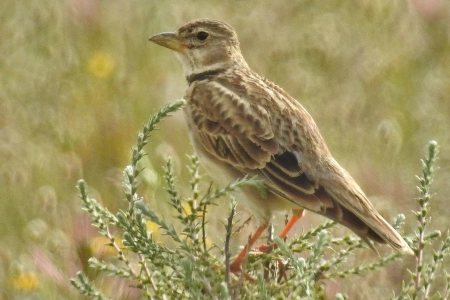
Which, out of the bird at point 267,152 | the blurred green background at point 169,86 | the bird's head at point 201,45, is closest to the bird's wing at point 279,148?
the bird at point 267,152

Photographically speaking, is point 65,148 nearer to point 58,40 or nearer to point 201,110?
point 58,40

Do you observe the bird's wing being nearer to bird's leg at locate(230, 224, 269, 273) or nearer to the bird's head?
bird's leg at locate(230, 224, 269, 273)

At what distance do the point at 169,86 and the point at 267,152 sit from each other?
104 inches

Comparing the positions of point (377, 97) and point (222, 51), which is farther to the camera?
point (377, 97)

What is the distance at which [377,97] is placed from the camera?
21.9ft

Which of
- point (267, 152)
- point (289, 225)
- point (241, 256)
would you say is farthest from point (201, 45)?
point (241, 256)

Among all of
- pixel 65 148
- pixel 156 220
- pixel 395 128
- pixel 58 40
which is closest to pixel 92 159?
pixel 65 148

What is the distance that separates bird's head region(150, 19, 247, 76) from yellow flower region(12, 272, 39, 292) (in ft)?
4.56

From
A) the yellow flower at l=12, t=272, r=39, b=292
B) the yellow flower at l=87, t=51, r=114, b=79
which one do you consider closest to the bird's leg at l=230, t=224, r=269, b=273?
the yellow flower at l=12, t=272, r=39, b=292

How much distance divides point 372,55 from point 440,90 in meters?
0.68

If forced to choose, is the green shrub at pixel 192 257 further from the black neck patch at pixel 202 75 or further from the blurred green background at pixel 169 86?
the blurred green background at pixel 169 86

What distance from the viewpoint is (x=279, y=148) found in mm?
4176

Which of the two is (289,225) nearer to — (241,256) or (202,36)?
(241,256)

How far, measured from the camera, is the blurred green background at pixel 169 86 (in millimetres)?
5527
